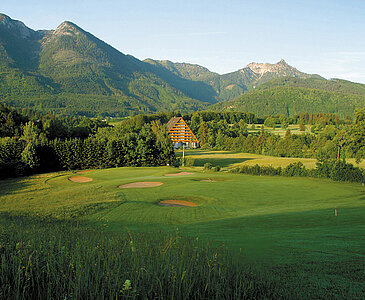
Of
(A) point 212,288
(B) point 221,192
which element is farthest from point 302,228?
(B) point 221,192

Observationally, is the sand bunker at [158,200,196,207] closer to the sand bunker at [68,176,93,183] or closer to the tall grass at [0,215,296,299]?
the sand bunker at [68,176,93,183]

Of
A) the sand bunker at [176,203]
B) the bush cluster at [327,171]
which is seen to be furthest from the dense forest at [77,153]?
the sand bunker at [176,203]

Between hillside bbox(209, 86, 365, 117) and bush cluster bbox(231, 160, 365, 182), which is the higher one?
hillside bbox(209, 86, 365, 117)

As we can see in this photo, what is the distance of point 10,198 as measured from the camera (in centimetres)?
2317

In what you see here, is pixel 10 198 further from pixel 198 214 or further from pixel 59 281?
pixel 59 281

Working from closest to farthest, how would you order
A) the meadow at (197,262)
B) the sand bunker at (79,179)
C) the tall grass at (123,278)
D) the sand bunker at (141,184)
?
the tall grass at (123,278) → the meadow at (197,262) → the sand bunker at (141,184) → the sand bunker at (79,179)

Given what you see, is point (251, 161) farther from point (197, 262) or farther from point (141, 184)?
point (197, 262)

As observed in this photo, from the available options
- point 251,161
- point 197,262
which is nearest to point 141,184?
point 197,262

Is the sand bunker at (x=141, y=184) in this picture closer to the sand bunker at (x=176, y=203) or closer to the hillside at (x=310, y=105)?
the sand bunker at (x=176, y=203)

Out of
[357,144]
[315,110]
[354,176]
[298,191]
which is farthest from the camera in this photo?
[315,110]

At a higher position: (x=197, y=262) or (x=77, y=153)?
(x=197, y=262)

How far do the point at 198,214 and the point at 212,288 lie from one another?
12.4 meters

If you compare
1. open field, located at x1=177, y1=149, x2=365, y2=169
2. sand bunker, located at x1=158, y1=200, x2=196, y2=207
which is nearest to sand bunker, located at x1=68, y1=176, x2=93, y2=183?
sand bunker, located at x1=158, y1=200, x2=196, y2=207

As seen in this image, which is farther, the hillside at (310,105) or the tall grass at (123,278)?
the hillside at (310,105)
